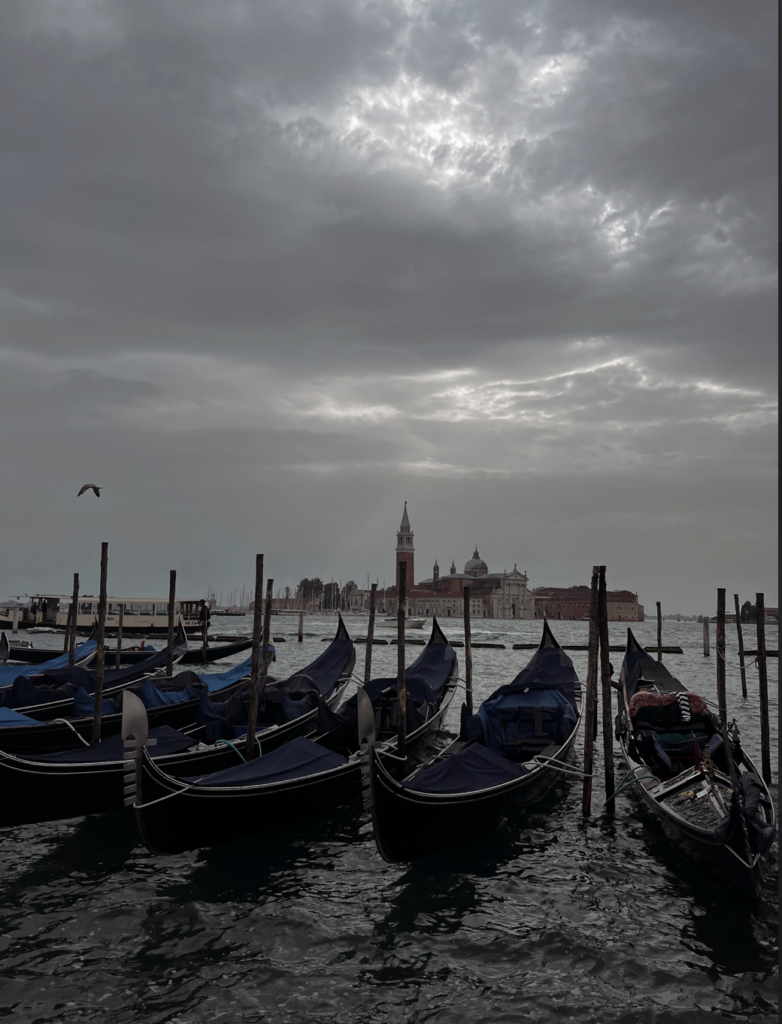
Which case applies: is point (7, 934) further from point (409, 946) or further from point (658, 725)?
point (658, 725)

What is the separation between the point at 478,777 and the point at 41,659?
78.5 feet

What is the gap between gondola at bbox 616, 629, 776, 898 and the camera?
17.5 feet

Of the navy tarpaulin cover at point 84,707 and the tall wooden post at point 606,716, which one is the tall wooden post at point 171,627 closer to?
the navy tarpaulin cover at point 84,707

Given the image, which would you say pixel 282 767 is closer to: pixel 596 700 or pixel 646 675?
pixel 596 700

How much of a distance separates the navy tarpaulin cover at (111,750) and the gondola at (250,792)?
46 centimetres

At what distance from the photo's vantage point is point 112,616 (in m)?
42.9

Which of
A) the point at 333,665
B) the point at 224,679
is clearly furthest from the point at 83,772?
the point at 333,665

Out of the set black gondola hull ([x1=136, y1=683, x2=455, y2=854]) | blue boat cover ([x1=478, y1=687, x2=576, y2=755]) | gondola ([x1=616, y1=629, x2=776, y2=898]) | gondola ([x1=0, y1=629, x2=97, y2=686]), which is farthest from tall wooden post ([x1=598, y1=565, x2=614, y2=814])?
gondola ([x1=0, y1=629, x2=97, y2=686])

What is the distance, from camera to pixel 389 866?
261 inches

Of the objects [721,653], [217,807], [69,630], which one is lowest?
[217,807]

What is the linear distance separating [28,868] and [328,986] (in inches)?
137

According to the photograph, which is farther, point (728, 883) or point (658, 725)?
point (658, 725)

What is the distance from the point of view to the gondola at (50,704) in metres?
9.22

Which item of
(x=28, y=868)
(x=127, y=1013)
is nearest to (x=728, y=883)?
(x=127, y=1013)
